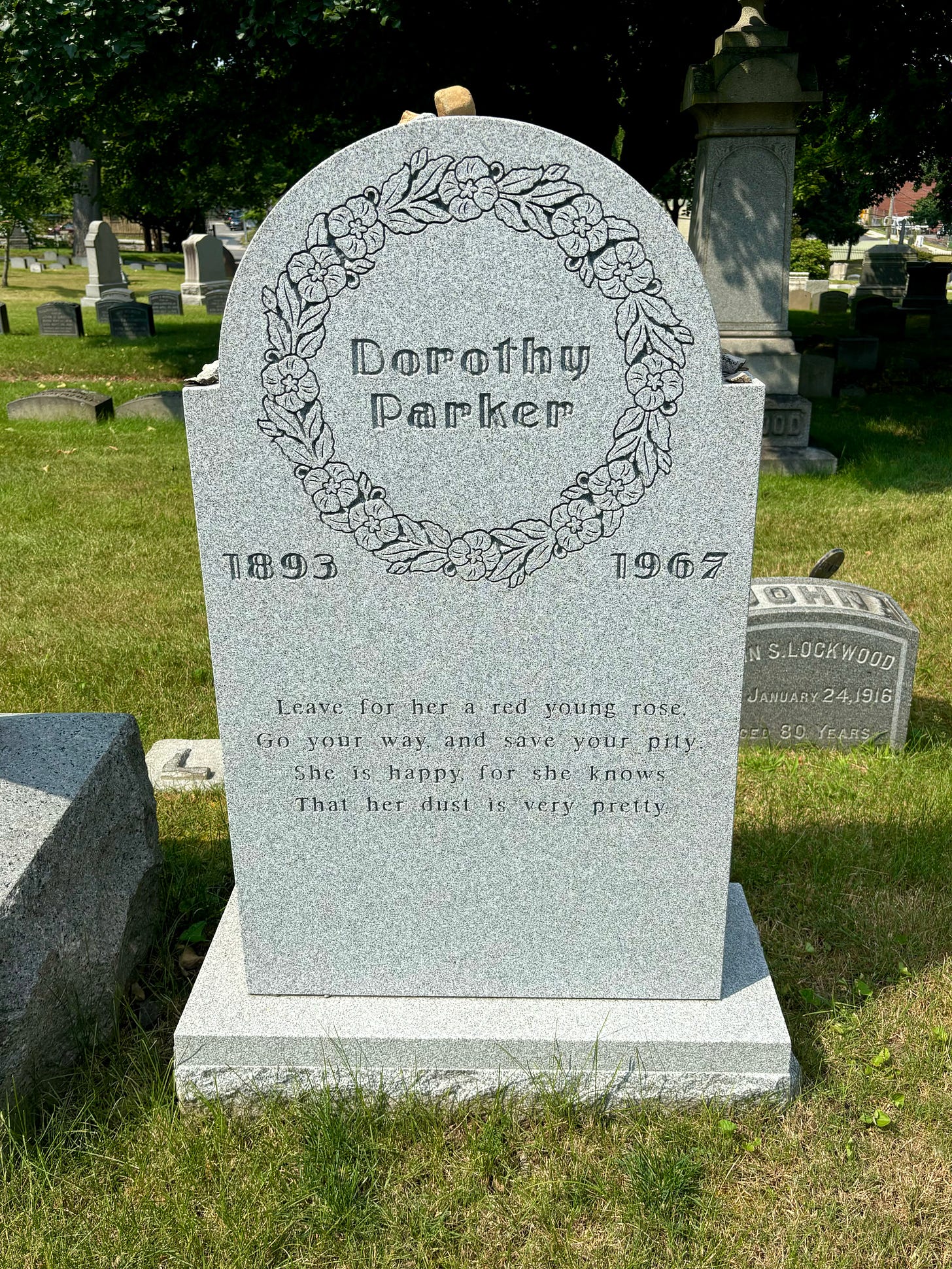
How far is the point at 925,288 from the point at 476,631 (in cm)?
2611

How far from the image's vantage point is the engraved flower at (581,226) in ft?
7.68

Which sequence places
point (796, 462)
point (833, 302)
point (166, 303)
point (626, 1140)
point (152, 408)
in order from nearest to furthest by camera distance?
1. point (626, 1140)
2. point (796, 462)
3. point (152, 408)
4. point (166, 303)
5. point (833, 302)

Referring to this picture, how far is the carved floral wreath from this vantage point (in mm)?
2350

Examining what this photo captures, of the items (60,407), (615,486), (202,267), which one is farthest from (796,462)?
(202,267)

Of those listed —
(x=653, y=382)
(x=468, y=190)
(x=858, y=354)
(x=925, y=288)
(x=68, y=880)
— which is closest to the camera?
(x=468, y=190)

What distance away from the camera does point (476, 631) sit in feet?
8.82

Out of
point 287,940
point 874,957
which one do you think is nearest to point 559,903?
point 287,940

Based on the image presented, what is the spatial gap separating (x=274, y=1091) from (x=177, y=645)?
3669 millimetres

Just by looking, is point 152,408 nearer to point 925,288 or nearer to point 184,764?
point 184,764

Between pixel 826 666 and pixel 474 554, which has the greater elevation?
pixel 474 554

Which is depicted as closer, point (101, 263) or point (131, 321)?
point (131, 321)

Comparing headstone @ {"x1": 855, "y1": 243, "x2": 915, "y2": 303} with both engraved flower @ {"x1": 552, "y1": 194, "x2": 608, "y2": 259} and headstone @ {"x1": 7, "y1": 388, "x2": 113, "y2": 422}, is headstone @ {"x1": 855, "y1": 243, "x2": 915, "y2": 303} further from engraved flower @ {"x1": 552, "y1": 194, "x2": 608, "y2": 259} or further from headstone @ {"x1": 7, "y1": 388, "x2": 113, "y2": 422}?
engraved flower @ {"x1": 552, "y1": 194, "x2": 608, "y2": 259}

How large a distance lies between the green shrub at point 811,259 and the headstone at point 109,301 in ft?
72.5

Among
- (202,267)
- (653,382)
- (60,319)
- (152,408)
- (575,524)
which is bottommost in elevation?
(152,408)
